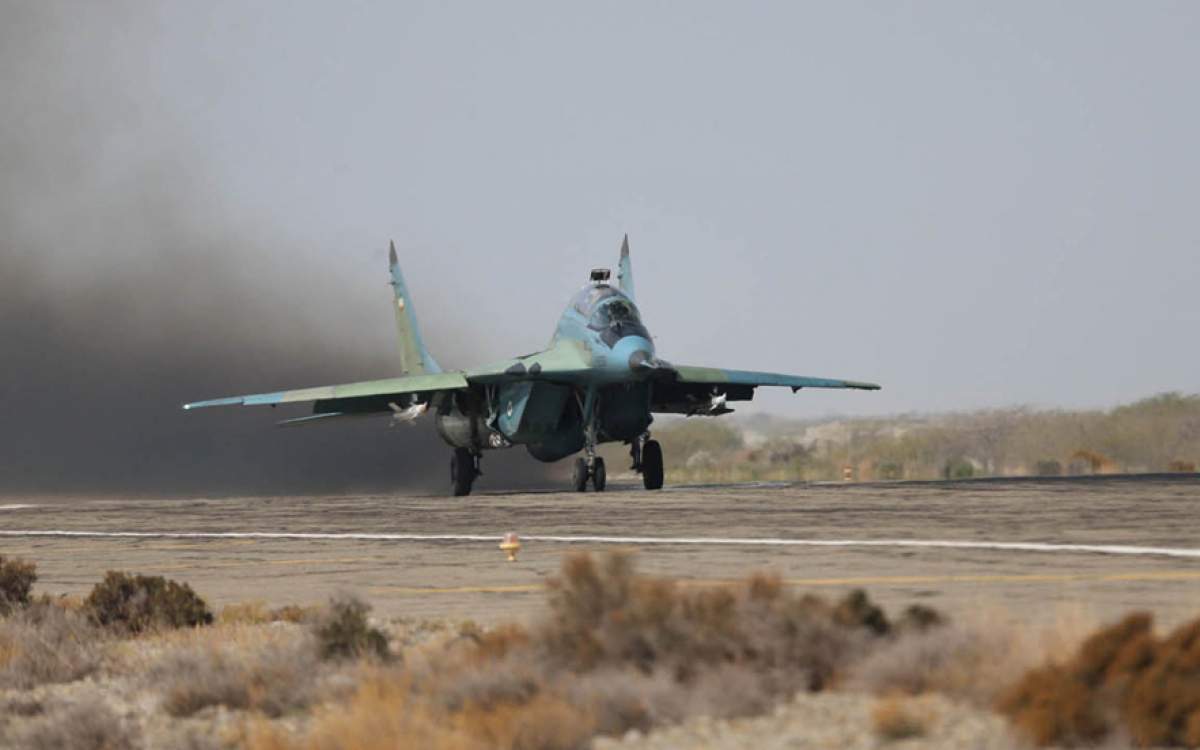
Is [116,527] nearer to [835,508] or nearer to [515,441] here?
[515,441]

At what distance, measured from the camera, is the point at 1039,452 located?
199 ft

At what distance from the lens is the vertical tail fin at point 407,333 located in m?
53.6

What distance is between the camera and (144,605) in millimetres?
16609

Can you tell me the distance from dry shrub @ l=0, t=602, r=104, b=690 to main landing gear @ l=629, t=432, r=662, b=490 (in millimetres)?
26886

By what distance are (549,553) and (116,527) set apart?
1565 centimetres

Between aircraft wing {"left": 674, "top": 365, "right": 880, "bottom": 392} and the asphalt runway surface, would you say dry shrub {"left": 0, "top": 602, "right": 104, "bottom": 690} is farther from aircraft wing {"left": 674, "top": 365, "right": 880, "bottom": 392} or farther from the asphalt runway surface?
aircraft wing {"left": 674, "top": 365, "right": 880, "bottom": 392}

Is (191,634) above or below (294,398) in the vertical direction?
below

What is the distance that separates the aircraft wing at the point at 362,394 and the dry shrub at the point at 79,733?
31.3 meters

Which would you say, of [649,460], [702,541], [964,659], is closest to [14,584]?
[702,541]

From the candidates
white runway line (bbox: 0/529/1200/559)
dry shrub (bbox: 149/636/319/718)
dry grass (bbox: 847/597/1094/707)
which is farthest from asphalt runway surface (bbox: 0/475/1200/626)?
dry shrub (bbox: 149/636/319/718)

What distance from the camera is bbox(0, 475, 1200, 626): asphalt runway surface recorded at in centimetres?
1561

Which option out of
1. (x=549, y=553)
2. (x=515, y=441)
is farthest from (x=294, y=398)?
(x=549, y=553)

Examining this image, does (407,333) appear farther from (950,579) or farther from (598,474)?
(950,579)

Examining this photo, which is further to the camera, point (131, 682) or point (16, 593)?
point (16, 593)
